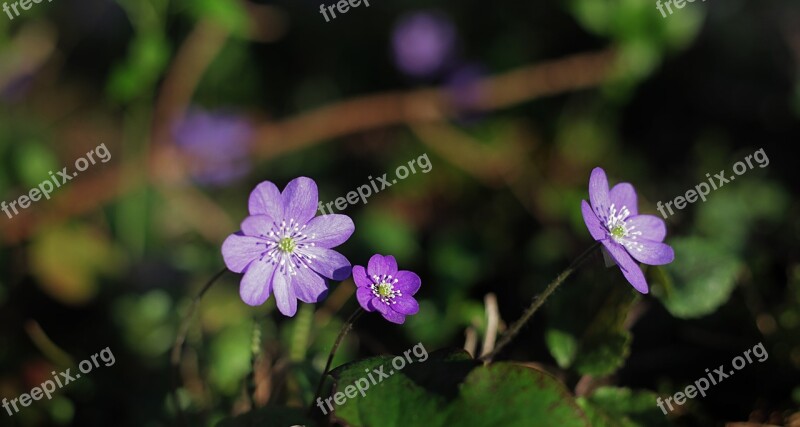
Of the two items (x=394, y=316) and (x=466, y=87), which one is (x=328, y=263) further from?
(x=466, y=87)

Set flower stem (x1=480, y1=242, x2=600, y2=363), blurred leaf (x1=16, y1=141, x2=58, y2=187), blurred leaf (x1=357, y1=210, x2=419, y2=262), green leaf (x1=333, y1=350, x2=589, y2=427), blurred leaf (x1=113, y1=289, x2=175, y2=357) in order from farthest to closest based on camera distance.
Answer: blurred leaf (x1=16, y1=141, x2=58, y2=187) < blurred leaf (x1=357, y1=210, x2=419, y2=262) < blurred leaf (x1=113, y1=289, x2=175, y2=357) < flower stem (x1=480, y1=242, x2=600, y2=363) < green leaf (x1=333, y1=350, x2=589, y2=427)

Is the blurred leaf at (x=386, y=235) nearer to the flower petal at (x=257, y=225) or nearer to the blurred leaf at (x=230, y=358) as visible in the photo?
the blurred leaf at (x=230, y=358)

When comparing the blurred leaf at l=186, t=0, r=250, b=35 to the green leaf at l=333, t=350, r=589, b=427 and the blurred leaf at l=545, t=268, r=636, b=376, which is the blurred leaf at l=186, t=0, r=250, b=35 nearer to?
the blurred leaf at l=545, t=268, r=636, b=376

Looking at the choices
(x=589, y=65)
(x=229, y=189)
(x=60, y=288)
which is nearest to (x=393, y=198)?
(x=229, y=189)

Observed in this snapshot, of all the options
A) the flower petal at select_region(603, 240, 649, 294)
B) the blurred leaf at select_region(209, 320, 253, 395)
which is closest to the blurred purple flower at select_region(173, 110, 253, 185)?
the blurred leaf at select_region(209, 320, 253, 395)

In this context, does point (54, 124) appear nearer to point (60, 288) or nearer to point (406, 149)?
point (60, 288)

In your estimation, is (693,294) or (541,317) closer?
(693,294)

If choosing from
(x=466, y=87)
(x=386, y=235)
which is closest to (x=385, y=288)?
(x=386, y=235)
